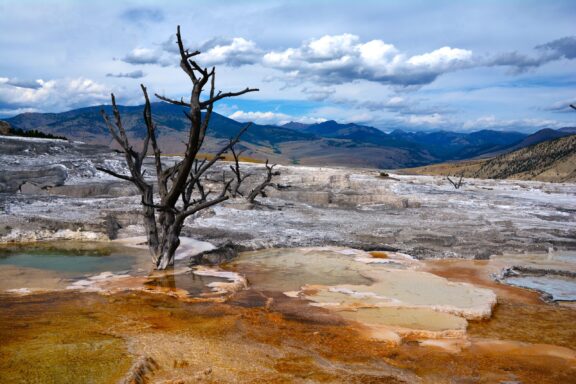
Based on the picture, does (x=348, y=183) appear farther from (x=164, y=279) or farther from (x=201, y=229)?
(x=164, y=279)

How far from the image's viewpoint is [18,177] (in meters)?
22.0

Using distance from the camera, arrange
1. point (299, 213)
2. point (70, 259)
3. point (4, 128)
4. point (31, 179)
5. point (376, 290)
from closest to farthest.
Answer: point (376, 290) < point (70, 259) < point (299, 213) < point (31, 179) < point (4, 128)

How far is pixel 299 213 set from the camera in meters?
20.5

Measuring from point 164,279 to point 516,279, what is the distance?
821 centimetres

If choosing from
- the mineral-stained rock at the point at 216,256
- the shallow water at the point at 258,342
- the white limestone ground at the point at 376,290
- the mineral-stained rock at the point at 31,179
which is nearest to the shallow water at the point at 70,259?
the mineral-stained rock at the point at 216,256

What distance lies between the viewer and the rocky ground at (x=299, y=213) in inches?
570

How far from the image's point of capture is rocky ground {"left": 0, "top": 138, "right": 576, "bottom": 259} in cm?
1448

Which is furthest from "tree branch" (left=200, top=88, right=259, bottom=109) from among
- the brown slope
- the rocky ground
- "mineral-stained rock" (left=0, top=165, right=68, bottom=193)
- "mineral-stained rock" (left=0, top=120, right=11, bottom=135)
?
the brown slope

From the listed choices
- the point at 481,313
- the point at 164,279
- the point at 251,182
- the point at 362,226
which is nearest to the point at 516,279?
the point at 481,313

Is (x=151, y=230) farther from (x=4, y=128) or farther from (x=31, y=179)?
(x=4, y=128)

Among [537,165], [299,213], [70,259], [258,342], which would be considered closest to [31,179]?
[299,213]

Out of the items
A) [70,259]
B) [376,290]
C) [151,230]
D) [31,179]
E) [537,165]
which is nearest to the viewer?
[376,290]

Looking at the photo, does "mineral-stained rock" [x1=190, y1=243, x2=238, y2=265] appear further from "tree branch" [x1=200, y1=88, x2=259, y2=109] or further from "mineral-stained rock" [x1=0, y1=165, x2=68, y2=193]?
"mineral-stained rock" [x1=0, y1=165, x2=68, y2=193]

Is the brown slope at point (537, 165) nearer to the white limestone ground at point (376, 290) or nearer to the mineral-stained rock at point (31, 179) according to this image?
the mineral-stained rock at point (31, 179)
